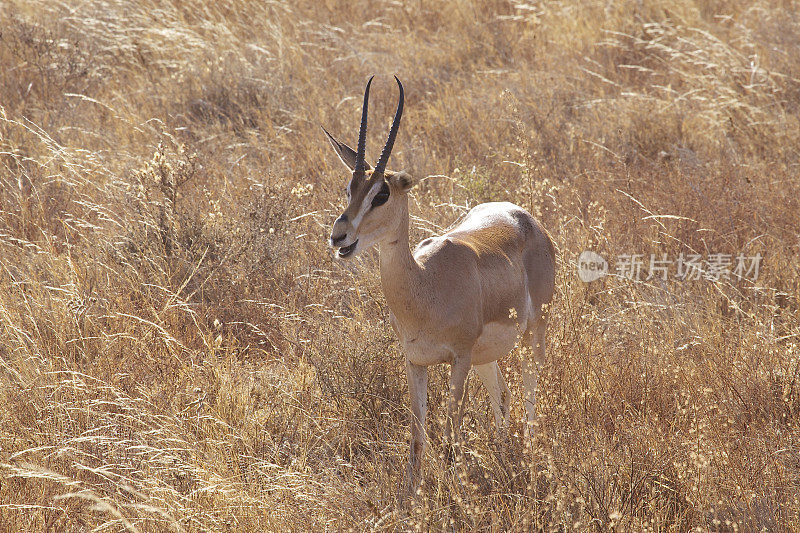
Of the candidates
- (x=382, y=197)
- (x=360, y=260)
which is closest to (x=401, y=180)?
(x=382, y=197)

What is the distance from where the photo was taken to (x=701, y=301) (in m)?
6.31

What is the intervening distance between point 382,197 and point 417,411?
118 cm

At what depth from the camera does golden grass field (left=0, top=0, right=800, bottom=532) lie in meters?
3.95

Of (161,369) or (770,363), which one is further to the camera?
(161,369)

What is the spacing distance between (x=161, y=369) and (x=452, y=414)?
2.02 m

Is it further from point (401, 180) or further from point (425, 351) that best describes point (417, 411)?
point (401, 180)

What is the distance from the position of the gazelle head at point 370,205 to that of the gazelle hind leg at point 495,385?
51.2 inches

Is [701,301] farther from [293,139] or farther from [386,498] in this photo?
[293,139]

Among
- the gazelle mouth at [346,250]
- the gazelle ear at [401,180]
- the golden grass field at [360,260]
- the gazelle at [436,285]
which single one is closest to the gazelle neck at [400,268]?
the gazelle at [436,285]

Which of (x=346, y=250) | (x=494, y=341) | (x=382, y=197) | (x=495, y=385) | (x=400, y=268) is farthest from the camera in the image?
(x=495, y=385)

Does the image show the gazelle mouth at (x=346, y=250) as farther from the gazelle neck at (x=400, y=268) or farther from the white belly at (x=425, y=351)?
the white belly at (x=425, y=351)

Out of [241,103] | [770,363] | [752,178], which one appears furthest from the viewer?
[241,103]

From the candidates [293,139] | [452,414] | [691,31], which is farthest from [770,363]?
[691,31]

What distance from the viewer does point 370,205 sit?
4.00 meters
